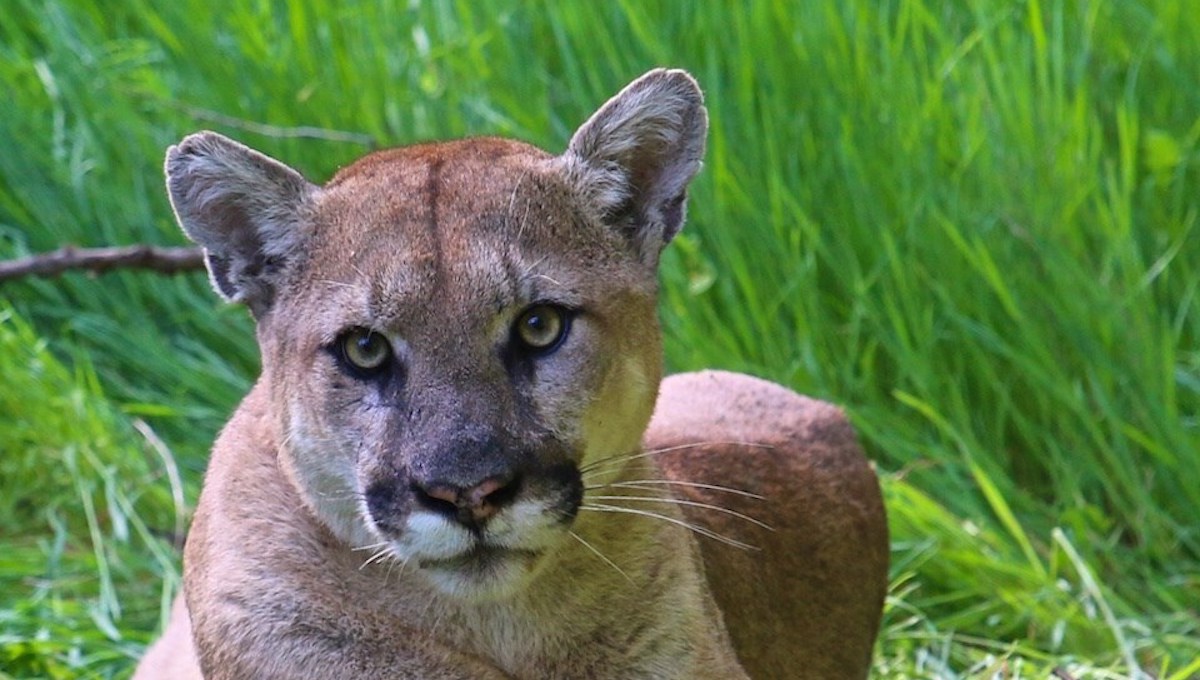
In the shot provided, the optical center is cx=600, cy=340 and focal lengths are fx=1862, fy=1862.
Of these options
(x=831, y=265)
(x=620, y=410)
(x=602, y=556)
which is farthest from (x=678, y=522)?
(x=831, y=265)

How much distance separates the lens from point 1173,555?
6.07 m

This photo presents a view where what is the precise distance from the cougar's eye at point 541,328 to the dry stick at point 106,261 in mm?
2828

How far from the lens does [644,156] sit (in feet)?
13.3

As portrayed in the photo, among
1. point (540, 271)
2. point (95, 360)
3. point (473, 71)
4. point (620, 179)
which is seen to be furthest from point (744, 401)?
point (95, 360)

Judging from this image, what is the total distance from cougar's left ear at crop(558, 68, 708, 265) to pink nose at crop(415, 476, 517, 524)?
85 centimetres

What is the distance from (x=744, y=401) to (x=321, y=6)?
10.4 ft

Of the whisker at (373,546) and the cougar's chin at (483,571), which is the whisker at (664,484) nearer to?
the cougar's chin at (483,571)

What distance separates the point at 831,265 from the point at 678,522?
107 inches

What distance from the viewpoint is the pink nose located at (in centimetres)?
325

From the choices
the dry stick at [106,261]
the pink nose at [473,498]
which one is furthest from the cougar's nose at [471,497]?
the dry stick at [106,261]

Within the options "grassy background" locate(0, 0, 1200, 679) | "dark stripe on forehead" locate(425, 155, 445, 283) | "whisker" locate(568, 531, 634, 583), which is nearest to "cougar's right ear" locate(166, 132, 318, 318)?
"dark stripe on forehead" locate(425, 155, 445, 283)

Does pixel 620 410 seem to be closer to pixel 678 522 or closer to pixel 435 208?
pixel 678 522

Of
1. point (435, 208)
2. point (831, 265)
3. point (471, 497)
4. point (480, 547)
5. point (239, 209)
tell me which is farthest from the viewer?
point (831, 265)

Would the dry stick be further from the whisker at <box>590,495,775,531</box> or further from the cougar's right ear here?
the whisker at <box>590,495,775,531</box>
